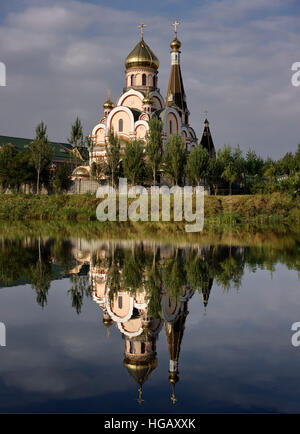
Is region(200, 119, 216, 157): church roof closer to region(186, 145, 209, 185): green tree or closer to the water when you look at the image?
region(186, 145, 209, 185): green tree

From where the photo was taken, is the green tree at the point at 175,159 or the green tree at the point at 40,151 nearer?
the green tree at the point at 175,159

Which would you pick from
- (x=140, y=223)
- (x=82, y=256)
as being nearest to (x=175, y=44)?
(x=140, y=223)

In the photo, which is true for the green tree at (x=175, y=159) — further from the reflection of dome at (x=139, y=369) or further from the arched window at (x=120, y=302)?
the reflection of dome at (x=139, y=369)

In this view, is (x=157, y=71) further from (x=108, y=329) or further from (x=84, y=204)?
(x=108, y=329)

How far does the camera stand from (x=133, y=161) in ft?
95.6

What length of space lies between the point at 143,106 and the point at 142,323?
1186 inches

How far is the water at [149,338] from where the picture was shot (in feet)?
10.6

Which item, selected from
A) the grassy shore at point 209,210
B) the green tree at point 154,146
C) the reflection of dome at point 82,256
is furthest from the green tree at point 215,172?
the reflection of dome at point 82,256

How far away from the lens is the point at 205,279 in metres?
7.63

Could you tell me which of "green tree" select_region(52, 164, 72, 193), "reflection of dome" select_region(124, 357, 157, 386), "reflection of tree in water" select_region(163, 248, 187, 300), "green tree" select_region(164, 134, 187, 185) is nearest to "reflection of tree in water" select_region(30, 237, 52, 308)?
"reflection of tree in water" select_region(163, 248, 187, 300)

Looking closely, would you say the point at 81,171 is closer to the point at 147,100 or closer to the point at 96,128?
the point at 96,128

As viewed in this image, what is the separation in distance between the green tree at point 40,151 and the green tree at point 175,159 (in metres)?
9.44

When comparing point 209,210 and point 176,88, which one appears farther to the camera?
point 176,88

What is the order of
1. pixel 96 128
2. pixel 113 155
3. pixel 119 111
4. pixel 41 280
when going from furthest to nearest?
1. pixel 96 128
2. pixel 119 111
3. pixel 113 155
4. pixel 41 280
